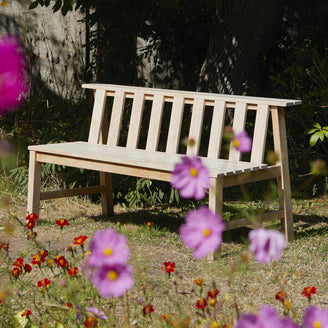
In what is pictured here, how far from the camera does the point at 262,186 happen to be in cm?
535

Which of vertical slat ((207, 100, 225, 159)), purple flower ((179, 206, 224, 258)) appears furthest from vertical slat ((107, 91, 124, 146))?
purple flower ((179, 206, 224, 258))

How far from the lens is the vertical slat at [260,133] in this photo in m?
3.73

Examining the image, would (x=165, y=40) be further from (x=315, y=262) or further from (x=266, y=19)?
(x=315, y=262)

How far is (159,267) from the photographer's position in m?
3.36

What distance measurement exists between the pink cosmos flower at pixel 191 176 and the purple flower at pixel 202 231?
0.04 m

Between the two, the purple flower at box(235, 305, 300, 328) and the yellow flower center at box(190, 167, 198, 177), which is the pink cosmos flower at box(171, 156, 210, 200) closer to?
the yellow flower center at box(190, 167, 198, 177)

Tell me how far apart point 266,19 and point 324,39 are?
1.27m

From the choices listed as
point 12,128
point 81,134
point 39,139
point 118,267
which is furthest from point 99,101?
point 118,267

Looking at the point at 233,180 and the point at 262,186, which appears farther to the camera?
the point at 262,186

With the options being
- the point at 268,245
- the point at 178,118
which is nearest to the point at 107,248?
the point at 268,245

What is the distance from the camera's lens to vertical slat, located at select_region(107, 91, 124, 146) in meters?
4.49

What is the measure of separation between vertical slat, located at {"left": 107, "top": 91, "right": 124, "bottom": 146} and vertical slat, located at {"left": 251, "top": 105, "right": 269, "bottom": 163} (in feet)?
3.77

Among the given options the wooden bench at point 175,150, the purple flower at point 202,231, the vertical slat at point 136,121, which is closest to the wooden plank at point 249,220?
the wooden bench at point 175,150

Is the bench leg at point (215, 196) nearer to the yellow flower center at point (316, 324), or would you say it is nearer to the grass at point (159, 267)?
the grass at point (159, 267)
